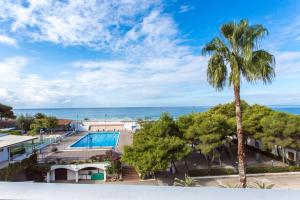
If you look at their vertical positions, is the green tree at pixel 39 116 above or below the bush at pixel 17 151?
above

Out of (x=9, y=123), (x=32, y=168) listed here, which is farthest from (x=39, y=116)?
(x=32, y=168)

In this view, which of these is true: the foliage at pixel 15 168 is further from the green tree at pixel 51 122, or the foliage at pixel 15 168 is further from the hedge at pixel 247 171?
the green tree at pixel 51 122

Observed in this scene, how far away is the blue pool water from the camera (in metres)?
16.0

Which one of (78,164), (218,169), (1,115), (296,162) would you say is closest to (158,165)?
(218,169)

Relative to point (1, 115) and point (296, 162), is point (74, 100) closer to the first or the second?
point (296, 162)

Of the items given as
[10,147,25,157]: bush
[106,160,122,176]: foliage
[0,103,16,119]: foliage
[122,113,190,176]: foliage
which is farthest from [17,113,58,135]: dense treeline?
[122,113,190,176]: foliage

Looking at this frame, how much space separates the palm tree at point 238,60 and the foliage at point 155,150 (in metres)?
2.83

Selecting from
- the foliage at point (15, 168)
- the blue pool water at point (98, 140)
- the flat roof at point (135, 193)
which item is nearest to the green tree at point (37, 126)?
the blue pool water at point (98, 140)

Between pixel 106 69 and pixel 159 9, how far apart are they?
9.53ft

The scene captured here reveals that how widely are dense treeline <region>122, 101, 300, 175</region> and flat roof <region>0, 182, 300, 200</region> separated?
8694 millimetres

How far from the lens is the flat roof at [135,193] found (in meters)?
0.68

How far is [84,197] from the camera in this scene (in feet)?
2.29

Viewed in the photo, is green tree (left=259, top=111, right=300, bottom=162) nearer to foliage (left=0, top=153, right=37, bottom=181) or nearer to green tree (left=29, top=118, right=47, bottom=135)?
foliage (left=0, top=153, right=37, bottom=181)

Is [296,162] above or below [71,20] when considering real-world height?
below
